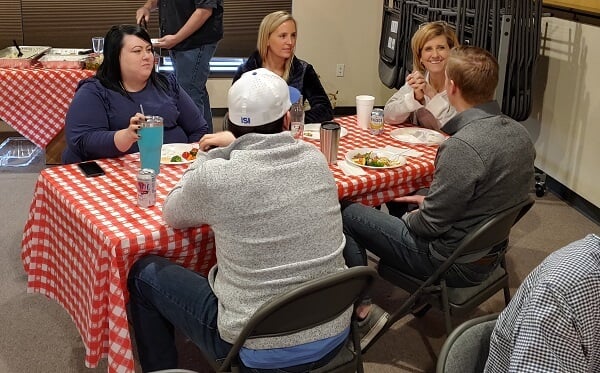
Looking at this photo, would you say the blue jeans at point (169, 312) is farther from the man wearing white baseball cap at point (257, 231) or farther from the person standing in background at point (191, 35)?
the person standing in background at point (191, 35)

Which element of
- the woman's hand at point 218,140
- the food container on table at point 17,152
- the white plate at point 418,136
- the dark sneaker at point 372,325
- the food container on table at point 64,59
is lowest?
the food container on table at point 17,152

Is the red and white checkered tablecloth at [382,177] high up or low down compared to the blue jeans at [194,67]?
down

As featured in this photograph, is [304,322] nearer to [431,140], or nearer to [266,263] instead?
[266,263]

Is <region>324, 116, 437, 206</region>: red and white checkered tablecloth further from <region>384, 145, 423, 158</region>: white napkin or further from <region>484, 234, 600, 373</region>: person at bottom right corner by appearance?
<region>484, 234, 600, 373</region>: person at bottom right corner

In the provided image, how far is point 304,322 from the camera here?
5.15 ft

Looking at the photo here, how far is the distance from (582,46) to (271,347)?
3015 millimetres

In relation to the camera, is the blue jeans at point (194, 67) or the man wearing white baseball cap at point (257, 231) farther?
the blue jeans at point (194, 67)

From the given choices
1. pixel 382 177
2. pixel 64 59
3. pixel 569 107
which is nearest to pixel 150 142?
pixel 382 177

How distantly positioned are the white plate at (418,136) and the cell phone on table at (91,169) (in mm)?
1189

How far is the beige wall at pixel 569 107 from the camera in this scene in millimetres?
3723

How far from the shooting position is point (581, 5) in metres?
3.75

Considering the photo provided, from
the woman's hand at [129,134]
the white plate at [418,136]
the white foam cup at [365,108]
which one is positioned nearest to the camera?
the woman's hand at [129,134]

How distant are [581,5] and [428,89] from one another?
4.70ft

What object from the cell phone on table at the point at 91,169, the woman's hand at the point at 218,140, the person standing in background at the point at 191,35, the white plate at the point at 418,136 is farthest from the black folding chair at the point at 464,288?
the person standing in background at the point at 191,35
